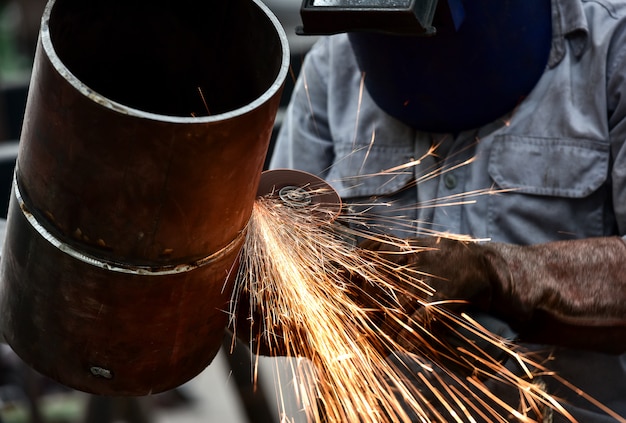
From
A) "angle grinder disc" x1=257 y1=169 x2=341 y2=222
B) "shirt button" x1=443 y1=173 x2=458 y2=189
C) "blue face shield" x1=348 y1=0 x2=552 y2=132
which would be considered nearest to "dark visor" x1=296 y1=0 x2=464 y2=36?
"blue face shield" x1=348 y1=0 x2=552 y2=132

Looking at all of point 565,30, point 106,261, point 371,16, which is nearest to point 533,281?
point 371,16

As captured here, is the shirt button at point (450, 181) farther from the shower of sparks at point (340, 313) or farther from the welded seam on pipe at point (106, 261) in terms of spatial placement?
the welded seam on pipe at point (106, 261)

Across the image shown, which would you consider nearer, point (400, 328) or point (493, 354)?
point (493, 354)

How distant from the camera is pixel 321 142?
90.8 inches

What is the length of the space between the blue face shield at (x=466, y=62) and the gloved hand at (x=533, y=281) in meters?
0.43

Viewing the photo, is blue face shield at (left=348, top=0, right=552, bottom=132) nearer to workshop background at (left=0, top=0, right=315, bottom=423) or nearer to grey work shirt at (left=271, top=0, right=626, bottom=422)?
grey work shirt at (left=271, top=0, right=626, bottom=422)

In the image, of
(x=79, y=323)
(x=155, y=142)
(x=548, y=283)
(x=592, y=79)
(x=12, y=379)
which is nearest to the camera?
(x=155, y=142)

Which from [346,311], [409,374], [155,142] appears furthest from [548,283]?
[155,142]

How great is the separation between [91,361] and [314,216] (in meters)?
0.50

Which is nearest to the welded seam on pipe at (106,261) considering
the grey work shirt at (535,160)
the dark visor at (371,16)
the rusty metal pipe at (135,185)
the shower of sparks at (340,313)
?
the rusty metal pipe at (135,185)

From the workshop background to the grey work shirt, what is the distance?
0.95 metres

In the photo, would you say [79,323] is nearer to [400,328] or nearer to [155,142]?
[155,142]

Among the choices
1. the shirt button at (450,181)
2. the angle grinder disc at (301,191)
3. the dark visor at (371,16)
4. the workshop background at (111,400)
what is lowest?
the workshop background at (111,400)

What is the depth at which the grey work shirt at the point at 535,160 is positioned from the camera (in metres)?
1.87
